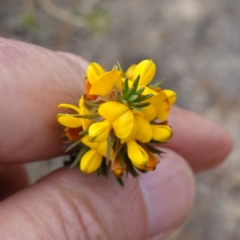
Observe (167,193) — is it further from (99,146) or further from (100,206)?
(99,146)

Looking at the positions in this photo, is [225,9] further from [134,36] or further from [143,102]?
→ [143,102]

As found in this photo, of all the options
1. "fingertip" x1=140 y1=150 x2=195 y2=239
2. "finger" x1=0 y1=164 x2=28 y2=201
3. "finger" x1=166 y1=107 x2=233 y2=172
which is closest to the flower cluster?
"fingertip" x1=140 y1=150 x2=195 y2=239

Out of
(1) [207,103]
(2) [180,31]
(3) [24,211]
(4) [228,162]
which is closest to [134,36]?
(2) [180,31]

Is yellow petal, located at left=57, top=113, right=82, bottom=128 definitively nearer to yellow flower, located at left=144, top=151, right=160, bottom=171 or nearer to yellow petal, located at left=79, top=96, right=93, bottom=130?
yellow petal, located at left=79, top=96, right=93, bottom=130

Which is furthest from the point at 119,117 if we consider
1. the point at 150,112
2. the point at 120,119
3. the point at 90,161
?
the point at 90,161

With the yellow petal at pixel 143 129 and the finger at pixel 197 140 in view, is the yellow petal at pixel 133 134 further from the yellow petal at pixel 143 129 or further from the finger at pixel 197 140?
the finger at pixel 197 140

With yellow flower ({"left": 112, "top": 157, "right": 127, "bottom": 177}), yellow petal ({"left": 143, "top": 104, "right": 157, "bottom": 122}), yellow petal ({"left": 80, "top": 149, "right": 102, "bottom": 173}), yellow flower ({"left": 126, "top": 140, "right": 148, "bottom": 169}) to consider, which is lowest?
yellow petal ({"left": 80, "top": 149, "right": 102, "bottom": 173})

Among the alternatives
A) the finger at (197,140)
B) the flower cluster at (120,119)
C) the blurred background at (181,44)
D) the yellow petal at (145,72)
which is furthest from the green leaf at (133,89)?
the blurred background at (181,44)
